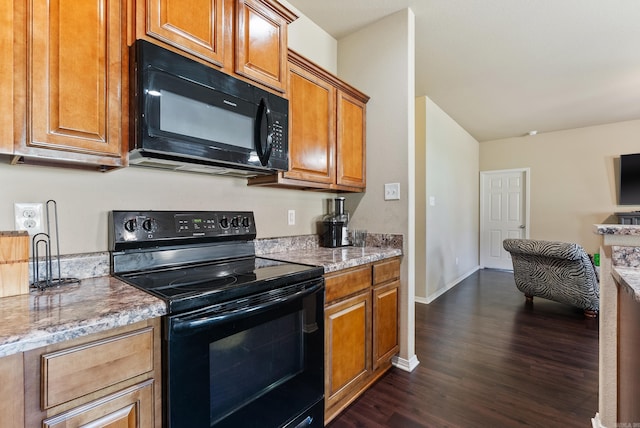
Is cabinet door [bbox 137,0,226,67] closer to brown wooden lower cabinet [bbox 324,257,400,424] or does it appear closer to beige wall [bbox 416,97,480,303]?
brown wooden lower cabinet [bbox 324,257,400,424]

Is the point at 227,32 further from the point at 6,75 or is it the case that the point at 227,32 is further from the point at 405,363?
the point at 405,363

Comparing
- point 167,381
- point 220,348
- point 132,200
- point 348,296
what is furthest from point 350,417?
point 132,200

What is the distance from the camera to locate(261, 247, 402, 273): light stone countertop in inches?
66.9

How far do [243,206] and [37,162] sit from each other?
3.28ft

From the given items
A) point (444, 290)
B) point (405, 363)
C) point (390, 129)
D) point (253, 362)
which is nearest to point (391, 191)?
point (390, 129)

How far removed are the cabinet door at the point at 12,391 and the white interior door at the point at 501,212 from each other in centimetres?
668

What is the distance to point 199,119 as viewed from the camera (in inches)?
52.7

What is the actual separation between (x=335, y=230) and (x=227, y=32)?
144cm

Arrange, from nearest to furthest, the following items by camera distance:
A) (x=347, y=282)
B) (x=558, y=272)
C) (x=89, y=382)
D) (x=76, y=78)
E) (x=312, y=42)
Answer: (x=89, y=382) → (x=76, y=78) → (x=347, y=282) → (x=312, y=42) → (x=558, y=272)

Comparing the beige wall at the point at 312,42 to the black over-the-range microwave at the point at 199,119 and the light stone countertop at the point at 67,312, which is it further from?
the light stone countertop at the point at 67,312

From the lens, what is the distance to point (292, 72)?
1.90 metres

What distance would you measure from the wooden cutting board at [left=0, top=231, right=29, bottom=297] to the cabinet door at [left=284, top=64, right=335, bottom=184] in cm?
119

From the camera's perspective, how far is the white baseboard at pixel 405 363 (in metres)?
2.26

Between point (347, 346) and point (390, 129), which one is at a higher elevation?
point (390, 129)
